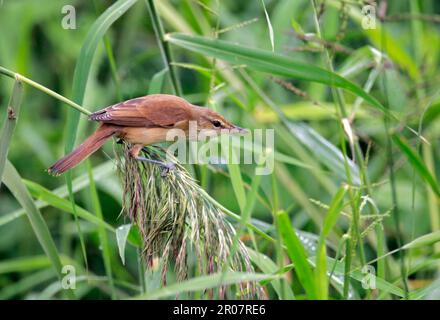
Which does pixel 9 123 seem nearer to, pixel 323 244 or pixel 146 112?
pixel 146 112

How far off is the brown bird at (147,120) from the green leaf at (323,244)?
2.90ft

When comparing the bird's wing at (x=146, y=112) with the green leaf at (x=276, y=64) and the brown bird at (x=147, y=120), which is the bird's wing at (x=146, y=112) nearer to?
the brown bird at (x=147, y=120)

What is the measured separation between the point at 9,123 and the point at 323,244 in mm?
1028

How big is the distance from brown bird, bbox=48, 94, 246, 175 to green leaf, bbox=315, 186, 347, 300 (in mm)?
883

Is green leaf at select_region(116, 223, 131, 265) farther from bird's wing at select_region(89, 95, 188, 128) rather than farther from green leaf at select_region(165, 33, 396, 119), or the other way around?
green leaf at select_region(165, 33, 396, 119)

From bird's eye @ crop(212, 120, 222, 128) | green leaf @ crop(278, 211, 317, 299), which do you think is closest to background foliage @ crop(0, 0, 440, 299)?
green leaf @ crop(278, 211, 317, 299)

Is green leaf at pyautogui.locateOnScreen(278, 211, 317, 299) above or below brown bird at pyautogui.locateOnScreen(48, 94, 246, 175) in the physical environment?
below

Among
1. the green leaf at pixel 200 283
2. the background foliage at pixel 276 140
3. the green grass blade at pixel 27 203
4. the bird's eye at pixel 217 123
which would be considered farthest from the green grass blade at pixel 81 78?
the bird's eye at pixel 217 123

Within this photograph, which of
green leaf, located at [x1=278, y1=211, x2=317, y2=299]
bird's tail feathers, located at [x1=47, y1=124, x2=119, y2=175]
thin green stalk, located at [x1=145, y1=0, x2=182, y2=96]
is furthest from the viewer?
thin green stalk, located at [x1=145, y1=0, x2=182, y2=96]

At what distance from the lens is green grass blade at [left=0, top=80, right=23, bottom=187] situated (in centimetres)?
240

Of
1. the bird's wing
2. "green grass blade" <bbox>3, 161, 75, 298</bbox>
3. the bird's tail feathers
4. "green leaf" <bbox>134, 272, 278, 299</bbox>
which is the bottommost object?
"green leaf" <bbox>134, 272, 278, 299</bbox>

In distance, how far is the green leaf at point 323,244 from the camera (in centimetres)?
217

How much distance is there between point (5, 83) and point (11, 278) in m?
1.32

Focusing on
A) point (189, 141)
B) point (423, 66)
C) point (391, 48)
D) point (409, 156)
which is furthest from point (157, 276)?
point (391, 48)
